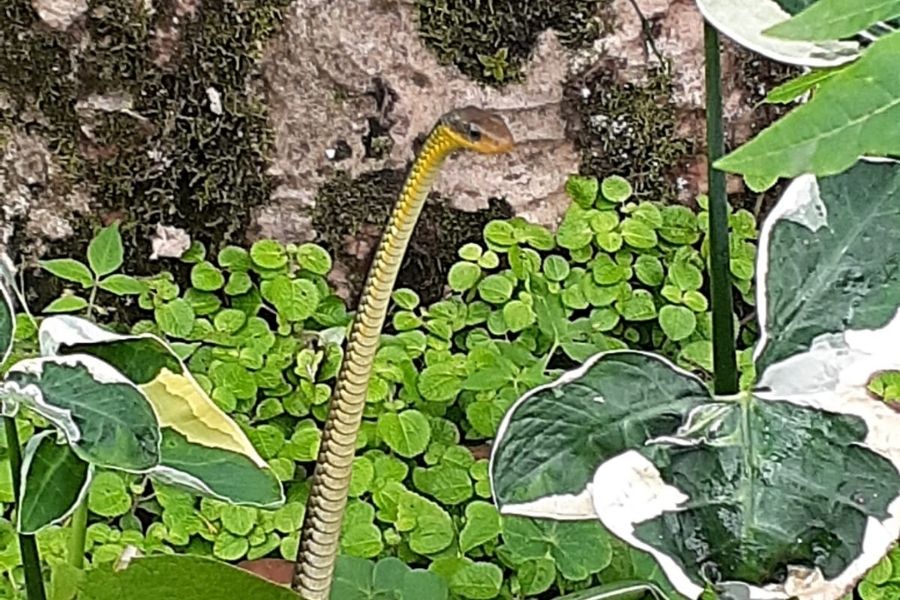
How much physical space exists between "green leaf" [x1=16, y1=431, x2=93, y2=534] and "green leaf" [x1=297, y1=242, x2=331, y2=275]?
80 cm

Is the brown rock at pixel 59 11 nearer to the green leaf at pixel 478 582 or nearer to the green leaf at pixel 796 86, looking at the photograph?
the green leaf at pixel 478 582

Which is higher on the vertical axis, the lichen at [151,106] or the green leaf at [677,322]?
the lichen at [151,106]

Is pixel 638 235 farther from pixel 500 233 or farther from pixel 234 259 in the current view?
pixel 234 259

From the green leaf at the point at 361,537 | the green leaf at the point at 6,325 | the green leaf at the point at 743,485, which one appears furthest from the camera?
the green leaf at the point at 361,537

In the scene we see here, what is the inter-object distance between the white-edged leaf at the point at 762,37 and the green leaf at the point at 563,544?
696 millimetres

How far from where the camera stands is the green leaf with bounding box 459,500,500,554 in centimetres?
130

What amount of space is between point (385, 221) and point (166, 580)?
88cm

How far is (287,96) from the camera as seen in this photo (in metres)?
1.46

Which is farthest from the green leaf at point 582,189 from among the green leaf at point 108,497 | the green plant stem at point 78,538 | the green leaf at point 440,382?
the green plant stem at point 78,538

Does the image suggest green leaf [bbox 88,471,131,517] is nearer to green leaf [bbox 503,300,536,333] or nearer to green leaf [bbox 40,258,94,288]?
green leaf [bbox 40,258,94,288]

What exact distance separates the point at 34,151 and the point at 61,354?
823 millimetres

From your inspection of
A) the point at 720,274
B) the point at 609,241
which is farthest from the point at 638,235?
the point at 720,274

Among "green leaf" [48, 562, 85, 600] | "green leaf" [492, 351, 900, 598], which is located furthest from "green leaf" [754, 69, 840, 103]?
"green leaf" [48, 562, 85, 600]

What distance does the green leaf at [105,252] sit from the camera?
4.60 ft
